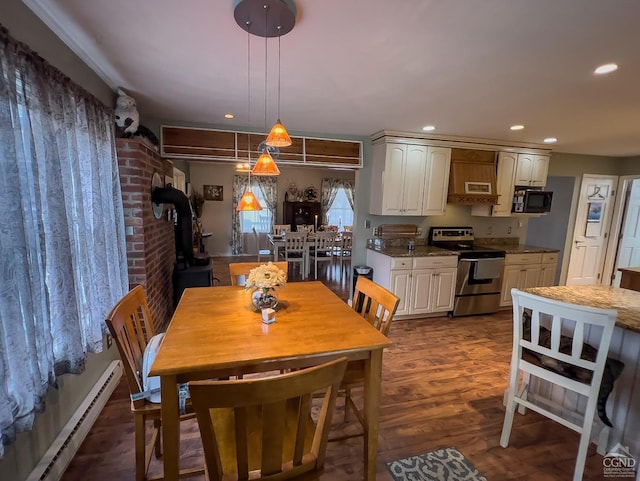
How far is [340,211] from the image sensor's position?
26.7 feet

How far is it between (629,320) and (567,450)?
2.95ft

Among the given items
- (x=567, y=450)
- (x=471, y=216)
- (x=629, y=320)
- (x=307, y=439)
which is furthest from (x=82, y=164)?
(x=471, y=216)

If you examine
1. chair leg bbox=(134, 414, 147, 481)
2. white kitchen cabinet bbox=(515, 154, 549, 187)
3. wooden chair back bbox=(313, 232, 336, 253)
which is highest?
white kitchen cabinet bbox=(515, 154, 549, 187)

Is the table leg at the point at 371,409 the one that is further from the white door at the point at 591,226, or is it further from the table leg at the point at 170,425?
the white door at the point at 591,226

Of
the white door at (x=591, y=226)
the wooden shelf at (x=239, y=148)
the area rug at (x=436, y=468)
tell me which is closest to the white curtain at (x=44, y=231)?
the wooden shelf at (x=239, y=148)

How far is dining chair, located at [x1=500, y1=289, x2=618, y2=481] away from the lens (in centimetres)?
143

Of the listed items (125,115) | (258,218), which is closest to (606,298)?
(125,115)

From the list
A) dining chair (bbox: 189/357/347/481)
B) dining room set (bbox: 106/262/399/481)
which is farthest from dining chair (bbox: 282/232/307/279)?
dining chair (bbox: 189/357/347/481)

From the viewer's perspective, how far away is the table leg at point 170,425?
46.4 inches

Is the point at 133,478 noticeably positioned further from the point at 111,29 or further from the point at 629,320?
the point at 629,320

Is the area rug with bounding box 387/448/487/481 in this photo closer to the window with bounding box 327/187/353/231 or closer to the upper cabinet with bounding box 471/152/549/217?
the upper cabinet with bounding box 471/152/549/217

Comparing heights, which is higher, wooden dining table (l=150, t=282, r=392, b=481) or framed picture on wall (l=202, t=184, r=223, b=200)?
framed picture on wall (l=202, t=184, r=223, b=200)

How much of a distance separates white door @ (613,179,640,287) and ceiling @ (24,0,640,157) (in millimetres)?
2665

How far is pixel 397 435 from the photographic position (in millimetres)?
1896
